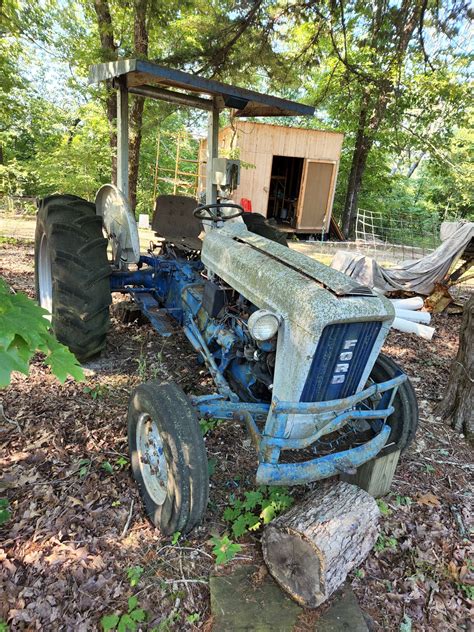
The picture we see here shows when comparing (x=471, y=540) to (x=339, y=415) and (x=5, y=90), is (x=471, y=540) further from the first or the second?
(x=5, y=90)

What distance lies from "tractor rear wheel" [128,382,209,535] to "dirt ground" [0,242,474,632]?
0.45ft

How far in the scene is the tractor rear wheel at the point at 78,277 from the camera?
125 inches

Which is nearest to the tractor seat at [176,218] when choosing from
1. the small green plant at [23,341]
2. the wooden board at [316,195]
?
the small green plant at [23,341]

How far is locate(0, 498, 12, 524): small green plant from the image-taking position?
2.14 meters

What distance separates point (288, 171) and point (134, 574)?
574 inches

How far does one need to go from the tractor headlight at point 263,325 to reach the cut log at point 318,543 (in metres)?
0.86

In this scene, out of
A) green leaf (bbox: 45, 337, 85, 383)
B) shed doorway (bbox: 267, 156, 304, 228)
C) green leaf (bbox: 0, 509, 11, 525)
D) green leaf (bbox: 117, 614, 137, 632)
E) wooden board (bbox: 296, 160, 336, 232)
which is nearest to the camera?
green leaf (bbox: 45, 337, 85, 383)

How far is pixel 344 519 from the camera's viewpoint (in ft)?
6.61

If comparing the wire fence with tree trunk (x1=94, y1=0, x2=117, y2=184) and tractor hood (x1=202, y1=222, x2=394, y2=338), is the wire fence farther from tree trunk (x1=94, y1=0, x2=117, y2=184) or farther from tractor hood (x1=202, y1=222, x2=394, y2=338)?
tractor hood (x1=202, y1=222, x2=394, y2=338)

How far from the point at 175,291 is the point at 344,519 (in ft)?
7.93

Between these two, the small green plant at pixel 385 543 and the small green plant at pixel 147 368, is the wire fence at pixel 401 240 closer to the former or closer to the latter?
the small green plant at pixel 147 368

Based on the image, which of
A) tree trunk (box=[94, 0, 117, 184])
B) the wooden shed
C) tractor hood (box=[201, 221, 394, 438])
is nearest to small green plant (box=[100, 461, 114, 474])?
tractor hood (box=[201, 221, 394, 438])

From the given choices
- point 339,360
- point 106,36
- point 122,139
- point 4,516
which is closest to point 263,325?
point 339,360

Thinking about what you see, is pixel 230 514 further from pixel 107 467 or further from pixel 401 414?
pixel 401 414
